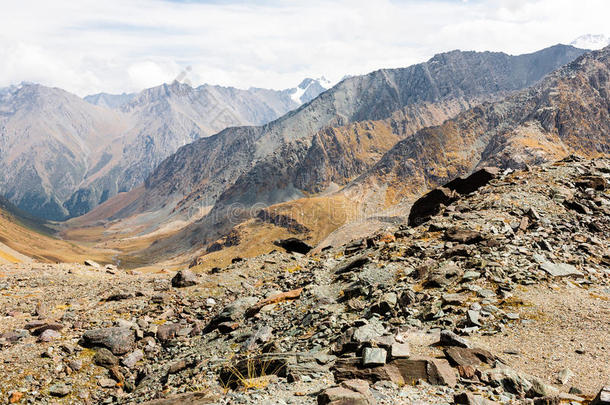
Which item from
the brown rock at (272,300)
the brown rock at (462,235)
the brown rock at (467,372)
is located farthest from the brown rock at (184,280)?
the brown rock at (467,372)

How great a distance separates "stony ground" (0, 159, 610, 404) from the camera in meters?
9.70

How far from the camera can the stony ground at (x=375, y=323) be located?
9703 mm

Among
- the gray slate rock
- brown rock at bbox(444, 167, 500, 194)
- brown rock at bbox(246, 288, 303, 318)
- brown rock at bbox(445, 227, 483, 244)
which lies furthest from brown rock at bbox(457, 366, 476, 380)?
brown rock at bbox(444, 167, 500, 194)

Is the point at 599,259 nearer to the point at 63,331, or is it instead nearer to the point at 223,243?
the point at 63,331

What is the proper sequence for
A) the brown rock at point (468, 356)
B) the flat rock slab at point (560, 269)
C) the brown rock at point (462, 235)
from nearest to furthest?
1. the brown rock at point (468, 356)
2. the flat rock slab at point (560, 269)
3. the brown rock at point (462, 235)

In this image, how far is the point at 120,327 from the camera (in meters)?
18.0

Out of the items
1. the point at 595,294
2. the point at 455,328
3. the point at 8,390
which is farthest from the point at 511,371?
the point at 8,390

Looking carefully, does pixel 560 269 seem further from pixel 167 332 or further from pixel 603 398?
pixel 167 332

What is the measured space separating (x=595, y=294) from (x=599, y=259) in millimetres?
3589

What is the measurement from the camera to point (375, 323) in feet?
42.3

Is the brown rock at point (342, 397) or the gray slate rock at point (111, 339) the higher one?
the brown rock at point (342, 397)

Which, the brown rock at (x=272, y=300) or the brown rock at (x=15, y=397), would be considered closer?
the brown rock at (x=15, y=397)

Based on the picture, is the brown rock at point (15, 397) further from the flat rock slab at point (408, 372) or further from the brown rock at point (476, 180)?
the brown rock at point (476, 180)

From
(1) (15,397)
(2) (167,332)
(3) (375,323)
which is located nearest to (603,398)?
(3) (375,323)
